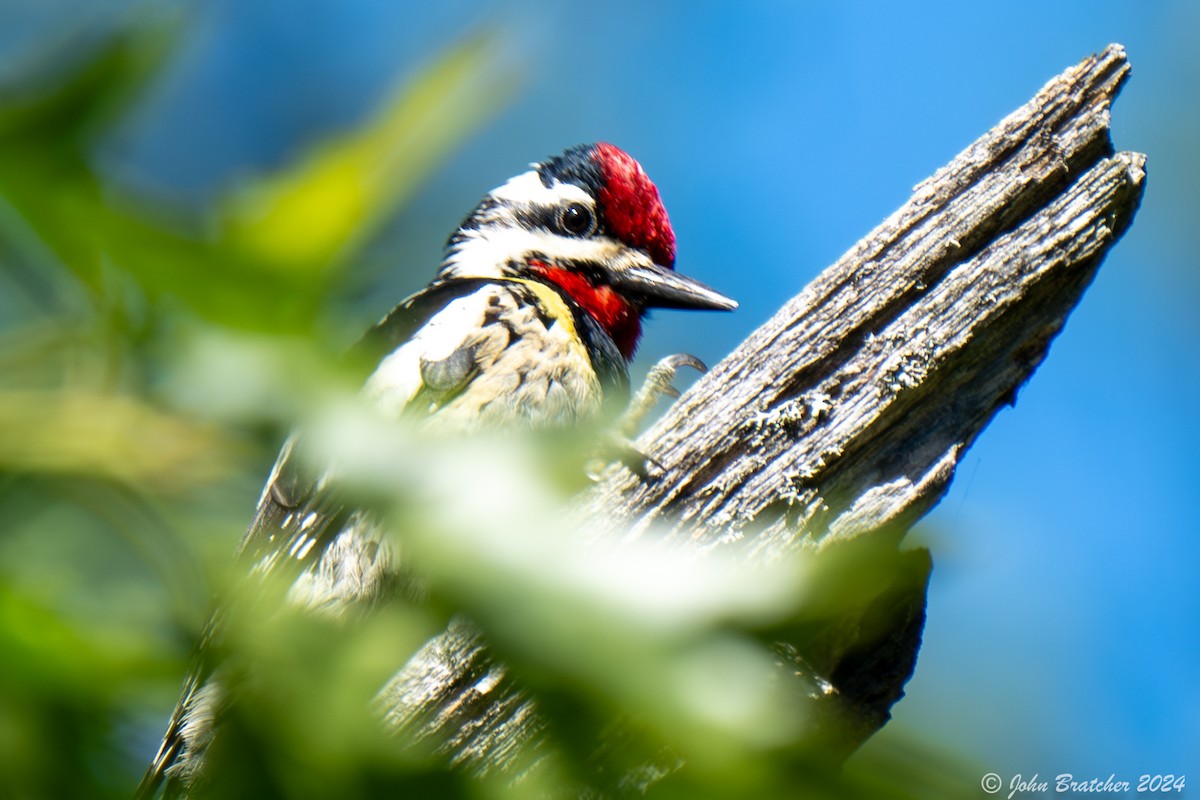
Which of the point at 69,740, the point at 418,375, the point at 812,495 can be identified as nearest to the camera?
the point at 69,740

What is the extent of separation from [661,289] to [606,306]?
14 cm

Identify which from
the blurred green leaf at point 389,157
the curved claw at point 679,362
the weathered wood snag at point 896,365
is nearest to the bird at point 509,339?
the curved claw at point 679,362

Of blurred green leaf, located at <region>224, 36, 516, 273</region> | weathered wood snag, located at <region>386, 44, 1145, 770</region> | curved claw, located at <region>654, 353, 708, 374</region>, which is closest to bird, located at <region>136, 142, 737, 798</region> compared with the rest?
curved claw, located at <region>654, 353, 708, 374</region>

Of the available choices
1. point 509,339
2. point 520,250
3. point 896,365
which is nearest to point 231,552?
point 896,365

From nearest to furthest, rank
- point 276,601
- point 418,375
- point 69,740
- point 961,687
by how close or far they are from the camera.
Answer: point 69,740 → point 276,601 → point 418,375 → point 961,687

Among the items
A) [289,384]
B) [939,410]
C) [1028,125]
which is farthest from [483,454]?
[1028,125]

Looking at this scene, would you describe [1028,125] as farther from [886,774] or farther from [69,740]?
[69,740]

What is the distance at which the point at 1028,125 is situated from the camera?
170 cm

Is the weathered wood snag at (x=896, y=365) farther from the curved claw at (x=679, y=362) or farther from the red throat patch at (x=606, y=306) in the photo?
the red throat patch at (x=606, y=306)

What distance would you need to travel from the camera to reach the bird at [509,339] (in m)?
2.03

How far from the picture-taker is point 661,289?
2.76 meters

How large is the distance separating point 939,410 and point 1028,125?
0.42m

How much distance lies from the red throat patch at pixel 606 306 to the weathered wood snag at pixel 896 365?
0.99 metres

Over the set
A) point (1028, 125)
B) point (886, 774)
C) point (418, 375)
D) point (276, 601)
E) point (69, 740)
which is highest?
point (418, 375)
